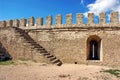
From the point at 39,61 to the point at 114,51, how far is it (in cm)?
571

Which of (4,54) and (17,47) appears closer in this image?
(17,47)

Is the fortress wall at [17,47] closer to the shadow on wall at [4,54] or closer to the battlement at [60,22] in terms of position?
the shadow on wall at [4,54]

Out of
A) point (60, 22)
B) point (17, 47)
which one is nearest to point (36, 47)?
point (17, 47)

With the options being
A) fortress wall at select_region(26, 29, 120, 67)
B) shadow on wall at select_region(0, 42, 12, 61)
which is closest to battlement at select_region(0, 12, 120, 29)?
fortress wall at select_region(26, 29, 120, 67)

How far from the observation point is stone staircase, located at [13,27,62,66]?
1493 centimetres

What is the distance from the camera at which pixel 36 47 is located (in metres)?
15.8

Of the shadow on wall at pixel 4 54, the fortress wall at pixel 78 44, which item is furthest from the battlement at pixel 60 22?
the shadow on wall at pixel 4 54

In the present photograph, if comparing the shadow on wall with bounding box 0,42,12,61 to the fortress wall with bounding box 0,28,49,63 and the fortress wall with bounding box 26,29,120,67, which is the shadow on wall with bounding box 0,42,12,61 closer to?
the fortress wall with bounding box 0,28,49,63

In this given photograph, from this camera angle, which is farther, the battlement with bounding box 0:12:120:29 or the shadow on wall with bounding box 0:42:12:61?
the shadow on wall with bounding box 0:42:12:61

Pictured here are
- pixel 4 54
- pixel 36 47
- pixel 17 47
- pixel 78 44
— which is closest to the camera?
→ pixel 78 44

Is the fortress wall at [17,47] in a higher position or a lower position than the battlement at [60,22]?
lower

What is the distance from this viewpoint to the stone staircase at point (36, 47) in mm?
14930

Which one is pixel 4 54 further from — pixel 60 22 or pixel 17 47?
pixel 60 22

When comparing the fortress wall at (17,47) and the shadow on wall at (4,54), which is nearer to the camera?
Answer: the fortress wall at (17,47)
